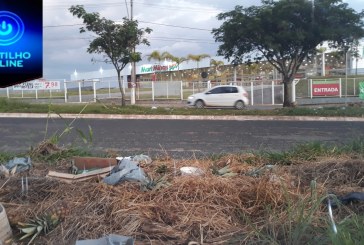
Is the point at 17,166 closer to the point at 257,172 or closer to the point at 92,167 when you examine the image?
the point at 92,167

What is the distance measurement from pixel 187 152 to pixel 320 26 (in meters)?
16.8

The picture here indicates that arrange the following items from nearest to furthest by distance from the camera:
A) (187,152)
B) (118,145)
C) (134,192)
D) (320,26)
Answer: (134,192)
(187,152)
(118,145)
(320,26)

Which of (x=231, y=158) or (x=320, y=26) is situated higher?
(x=320, y=26)

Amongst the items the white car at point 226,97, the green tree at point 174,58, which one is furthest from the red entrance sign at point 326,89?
the green tree at point 174,58

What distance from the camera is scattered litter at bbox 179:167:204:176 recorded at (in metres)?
5.13

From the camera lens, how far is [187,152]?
9414 millimetres

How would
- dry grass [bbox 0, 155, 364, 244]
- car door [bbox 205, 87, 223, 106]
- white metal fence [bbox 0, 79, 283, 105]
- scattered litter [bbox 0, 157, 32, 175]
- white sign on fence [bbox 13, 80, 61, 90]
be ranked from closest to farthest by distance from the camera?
dry grass [bbox 0, 155, 364, 244]
scattered litter [bbox 0, 157, 32, 175]
car door [bbox 205, 87, 223, 106]
white metal fence [bbox 0, 79, 283, 105]
white sign on fence [bbox 13, 80, 61, 90]

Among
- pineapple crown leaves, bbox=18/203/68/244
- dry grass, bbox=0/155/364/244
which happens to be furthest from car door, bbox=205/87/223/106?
pineapple crown leaves, bbox=18/203/68/244

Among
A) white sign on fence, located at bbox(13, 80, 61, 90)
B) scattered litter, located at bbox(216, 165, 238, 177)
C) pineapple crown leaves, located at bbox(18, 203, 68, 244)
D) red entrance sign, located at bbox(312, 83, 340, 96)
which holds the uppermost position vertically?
white sign on fence, located at bbox(13, 80, 61, 90)

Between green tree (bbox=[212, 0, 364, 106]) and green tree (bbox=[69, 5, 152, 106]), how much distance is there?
5408 mm

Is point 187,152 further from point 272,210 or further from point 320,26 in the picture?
point 320,26

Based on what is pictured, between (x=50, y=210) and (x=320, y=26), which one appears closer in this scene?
(x=50, y=210)

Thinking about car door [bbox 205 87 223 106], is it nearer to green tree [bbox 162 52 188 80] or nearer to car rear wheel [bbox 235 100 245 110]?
car rear wheel [bbox 235 100 245 110]

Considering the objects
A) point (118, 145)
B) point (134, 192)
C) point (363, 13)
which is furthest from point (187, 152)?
point (363, 13)
